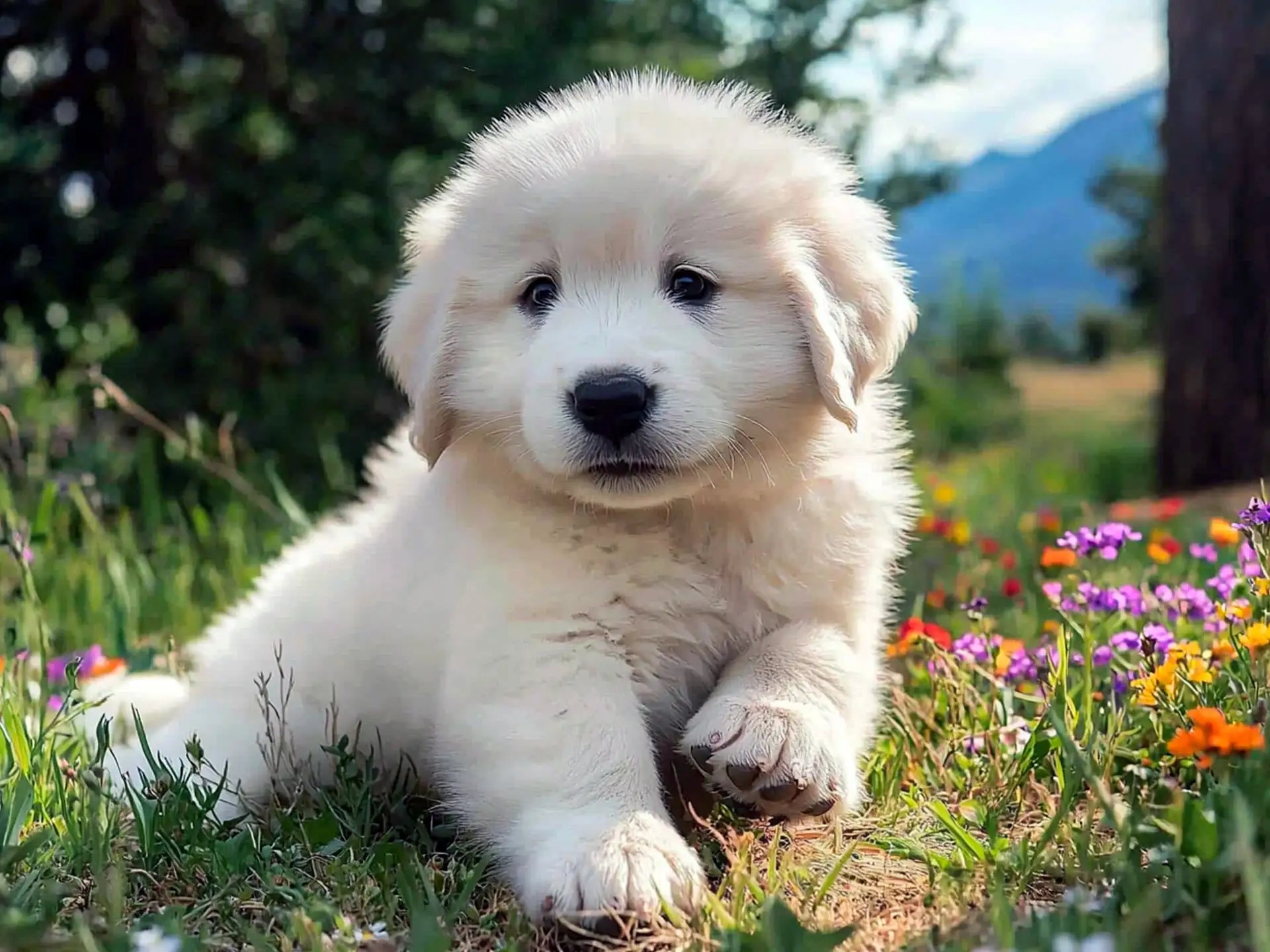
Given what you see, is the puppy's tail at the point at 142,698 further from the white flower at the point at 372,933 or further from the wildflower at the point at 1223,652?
the wildflower at the point at 1223,652

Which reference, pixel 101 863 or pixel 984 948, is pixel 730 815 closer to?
pixel 984 948

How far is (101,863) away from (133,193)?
473 cm

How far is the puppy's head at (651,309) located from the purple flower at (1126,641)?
881mm

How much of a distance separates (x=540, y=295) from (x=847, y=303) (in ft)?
2.08

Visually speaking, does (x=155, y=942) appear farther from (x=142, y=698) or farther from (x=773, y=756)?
(x=142, y=698)

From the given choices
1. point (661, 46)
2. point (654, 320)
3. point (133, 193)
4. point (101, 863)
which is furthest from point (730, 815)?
point (133, 193)

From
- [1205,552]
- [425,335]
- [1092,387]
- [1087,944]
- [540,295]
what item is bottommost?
[1092,387]

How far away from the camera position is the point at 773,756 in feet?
6.74

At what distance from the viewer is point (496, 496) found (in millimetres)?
2461

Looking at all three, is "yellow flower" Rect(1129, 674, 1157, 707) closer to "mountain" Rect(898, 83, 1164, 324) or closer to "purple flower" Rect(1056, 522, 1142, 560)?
"purple flower" Rect(1056, 522, 1142, 560)

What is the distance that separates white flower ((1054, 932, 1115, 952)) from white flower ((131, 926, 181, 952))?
45.8 inches

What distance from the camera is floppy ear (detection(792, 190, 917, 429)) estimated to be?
2.29 metres

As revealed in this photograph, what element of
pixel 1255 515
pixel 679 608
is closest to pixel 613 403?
pixel 679 608

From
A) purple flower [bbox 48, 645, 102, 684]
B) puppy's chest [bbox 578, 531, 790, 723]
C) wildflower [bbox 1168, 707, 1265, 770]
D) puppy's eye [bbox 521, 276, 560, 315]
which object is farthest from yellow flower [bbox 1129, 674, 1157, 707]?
purple flower [bbox 48, 645, 102, 684]
